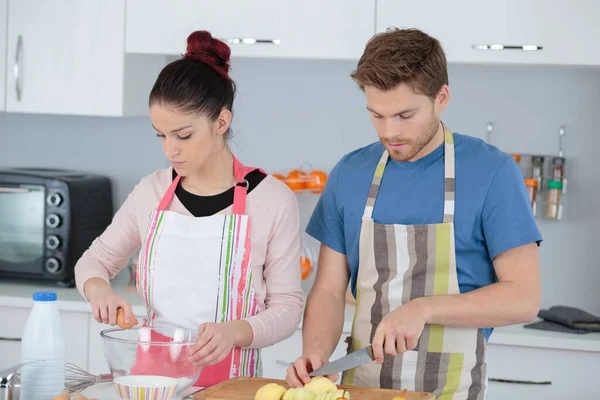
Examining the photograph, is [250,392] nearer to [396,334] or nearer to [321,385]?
[321,385]

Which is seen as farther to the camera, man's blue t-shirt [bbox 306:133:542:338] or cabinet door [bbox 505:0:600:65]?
cabinet door [bbox 505:0:600:65]

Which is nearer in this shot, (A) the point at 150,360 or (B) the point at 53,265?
(A) the point at 150,360

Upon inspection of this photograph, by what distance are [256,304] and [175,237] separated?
0.69ft

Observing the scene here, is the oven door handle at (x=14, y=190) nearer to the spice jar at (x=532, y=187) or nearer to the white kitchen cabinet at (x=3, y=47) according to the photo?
the white kitchen cabinet at (x=3, y=47)

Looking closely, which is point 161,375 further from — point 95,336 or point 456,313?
point 95,336

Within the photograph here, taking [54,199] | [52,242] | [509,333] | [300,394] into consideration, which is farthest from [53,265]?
[300,394]

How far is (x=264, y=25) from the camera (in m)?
2.76

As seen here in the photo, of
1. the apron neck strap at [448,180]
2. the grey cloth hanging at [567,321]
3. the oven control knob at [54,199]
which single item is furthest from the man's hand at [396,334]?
the oven control knob at [54,199]

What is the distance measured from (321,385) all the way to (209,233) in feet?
1.58

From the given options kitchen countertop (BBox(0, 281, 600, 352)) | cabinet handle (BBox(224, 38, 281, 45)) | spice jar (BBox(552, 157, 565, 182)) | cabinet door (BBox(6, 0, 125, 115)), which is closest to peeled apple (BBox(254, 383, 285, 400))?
kitchen countertop (BBox(0, 281, 600, 352))

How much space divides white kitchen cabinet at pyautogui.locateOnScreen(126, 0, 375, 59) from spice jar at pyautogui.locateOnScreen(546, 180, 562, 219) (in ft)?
2.52

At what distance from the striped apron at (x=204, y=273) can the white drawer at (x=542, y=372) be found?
108 centimetres

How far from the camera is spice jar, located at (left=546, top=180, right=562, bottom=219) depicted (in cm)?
289

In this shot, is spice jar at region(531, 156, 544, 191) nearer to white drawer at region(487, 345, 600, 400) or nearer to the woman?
white drawer at region(487, 345, 600, 400)
